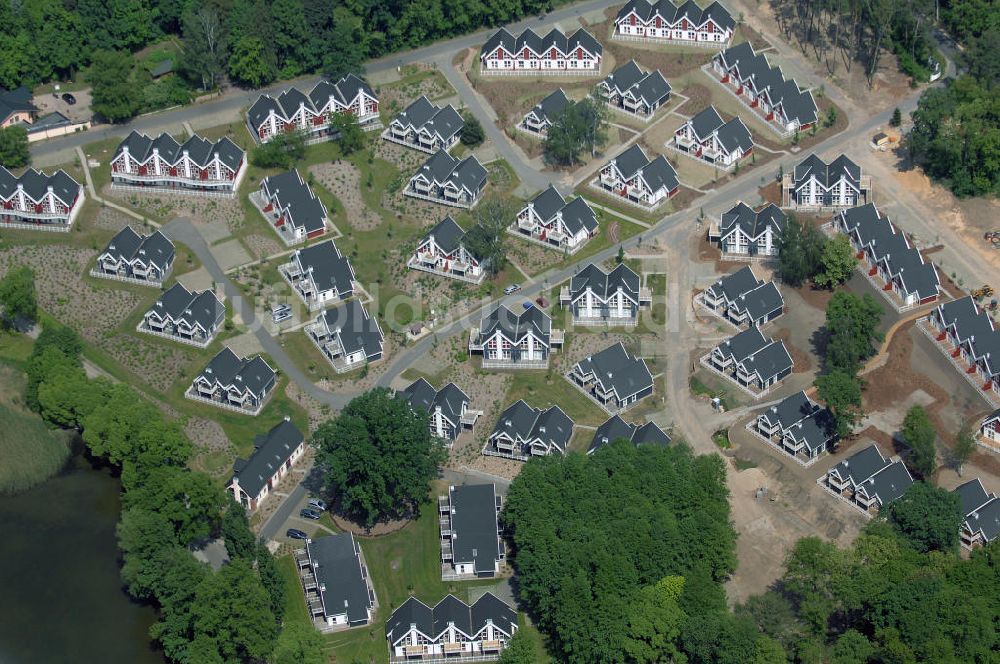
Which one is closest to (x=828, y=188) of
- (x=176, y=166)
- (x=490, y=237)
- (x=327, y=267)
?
(x=490, y=237)

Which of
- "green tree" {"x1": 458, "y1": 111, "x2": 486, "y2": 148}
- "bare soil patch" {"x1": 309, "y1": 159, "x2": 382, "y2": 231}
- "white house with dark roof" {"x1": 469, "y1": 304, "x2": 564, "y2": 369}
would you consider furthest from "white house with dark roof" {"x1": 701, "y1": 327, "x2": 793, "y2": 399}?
"green tree" {"x1": 458, "y1": 111, "x2": 486, "y2": 148}

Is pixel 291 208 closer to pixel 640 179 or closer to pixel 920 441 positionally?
pixel 640 179

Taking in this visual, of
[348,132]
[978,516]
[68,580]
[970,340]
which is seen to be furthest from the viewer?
[348,132]

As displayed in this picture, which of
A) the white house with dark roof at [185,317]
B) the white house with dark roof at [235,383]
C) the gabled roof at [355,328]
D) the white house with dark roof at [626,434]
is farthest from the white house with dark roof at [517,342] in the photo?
the white house with dark roof at [185,317]

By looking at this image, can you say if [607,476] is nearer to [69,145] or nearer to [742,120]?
[742,120]

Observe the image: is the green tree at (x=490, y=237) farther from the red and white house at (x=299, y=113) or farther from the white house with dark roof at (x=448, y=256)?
the red and white house at (x=299, y=113)
